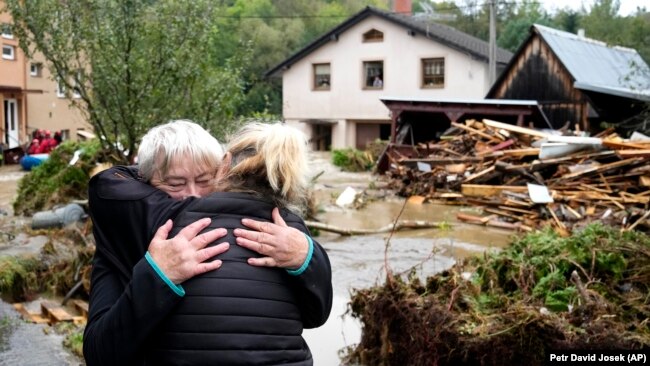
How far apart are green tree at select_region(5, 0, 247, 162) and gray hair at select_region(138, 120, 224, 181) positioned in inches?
321

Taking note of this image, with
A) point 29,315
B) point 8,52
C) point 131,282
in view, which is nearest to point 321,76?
point 8,52

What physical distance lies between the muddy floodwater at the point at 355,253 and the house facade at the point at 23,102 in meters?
8.27

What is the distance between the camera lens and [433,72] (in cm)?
3534

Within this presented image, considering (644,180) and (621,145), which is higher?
(621,145)

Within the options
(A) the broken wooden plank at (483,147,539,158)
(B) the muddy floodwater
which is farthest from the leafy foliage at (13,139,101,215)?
(A) the broken wooden plank at (483,147,539,158)

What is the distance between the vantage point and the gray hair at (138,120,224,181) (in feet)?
8.70

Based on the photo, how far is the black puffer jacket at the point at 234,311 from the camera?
6.93 feet

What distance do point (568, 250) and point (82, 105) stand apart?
8.62 m

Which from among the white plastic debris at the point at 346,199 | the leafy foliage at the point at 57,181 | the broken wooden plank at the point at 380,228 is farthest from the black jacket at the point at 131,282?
the white plastic debris at the point at 346,199

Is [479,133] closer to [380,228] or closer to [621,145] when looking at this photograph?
[621,145]

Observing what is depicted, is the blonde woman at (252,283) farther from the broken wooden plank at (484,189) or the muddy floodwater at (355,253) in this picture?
the broken wooden plank at (484,189)

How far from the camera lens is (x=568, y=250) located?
639 cm

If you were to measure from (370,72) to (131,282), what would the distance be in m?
35.6

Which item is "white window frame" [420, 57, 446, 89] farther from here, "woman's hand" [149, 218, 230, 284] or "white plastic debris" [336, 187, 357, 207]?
"woman's hand" [149, 218, 230, 284]
